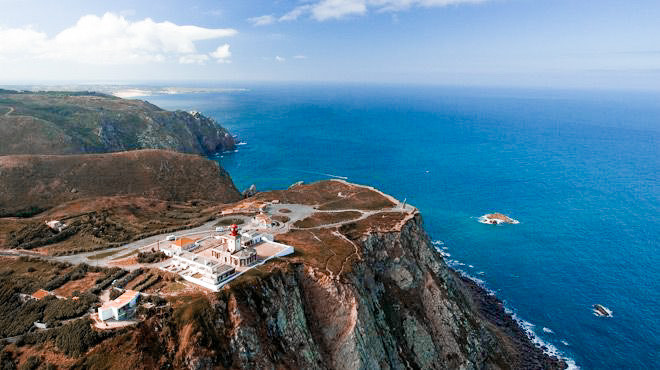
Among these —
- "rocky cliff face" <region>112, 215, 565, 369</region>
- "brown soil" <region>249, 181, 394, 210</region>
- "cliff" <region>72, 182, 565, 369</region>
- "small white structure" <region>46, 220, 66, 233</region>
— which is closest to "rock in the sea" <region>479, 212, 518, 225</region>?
"cliff" <region>72, 182, 565, 369</region>

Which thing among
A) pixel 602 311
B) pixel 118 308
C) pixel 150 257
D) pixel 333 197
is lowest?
pixel 602 311

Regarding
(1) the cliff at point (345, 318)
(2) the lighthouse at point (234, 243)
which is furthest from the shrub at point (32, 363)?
(2) the lighthouse at point (234, 243)

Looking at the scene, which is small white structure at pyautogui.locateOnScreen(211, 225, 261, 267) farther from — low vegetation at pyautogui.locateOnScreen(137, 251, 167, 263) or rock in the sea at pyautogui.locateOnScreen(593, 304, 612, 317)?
rock in the sea at pyautogui.locateOnScreen(593, 304, 612, 317)

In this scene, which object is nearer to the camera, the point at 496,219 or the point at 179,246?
the point at 179,246

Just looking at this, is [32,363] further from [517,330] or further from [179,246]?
[517,330]

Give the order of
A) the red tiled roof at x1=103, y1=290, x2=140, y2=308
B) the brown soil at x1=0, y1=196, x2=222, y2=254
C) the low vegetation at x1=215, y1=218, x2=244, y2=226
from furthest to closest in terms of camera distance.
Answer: the low vegetation at x1=215, y1=218, x2=244, y2=226 < the brown soil at x1=0, y1=196, x2=222, y2=254 < the red tiled roof at x1=103, y1=290, x2=140, y2=308

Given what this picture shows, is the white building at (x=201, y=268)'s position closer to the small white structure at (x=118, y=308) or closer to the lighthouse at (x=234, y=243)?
the lighthouse at (x=234, y=243)

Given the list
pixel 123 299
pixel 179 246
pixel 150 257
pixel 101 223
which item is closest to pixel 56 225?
pixel 101 223
